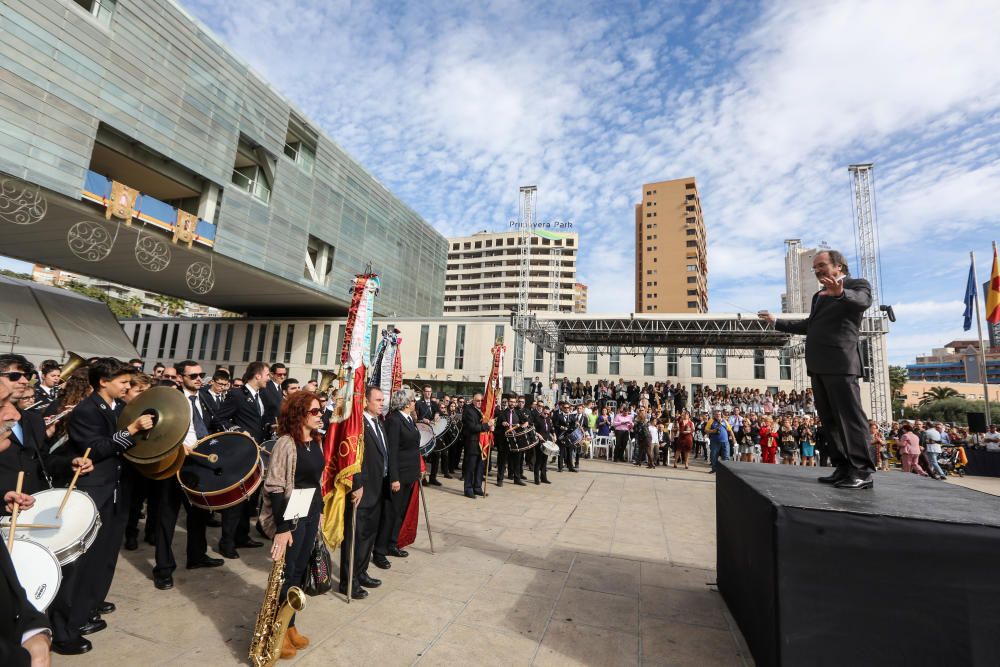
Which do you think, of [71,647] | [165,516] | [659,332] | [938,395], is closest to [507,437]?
[165,516]

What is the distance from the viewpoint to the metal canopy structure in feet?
81.7

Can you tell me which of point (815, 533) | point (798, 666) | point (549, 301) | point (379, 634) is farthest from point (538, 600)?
point (549, 301)

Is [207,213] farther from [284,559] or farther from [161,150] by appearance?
[284,559]

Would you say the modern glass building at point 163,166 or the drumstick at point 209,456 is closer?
the drumstick at point 209,456

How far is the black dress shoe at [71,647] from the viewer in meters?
2.97

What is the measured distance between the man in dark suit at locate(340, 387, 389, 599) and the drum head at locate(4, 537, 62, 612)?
6.89 ft

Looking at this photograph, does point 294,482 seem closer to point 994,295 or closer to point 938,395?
point 994,295

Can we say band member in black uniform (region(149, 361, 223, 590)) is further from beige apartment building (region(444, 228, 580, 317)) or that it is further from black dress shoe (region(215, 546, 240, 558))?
beige apartment building (region(444, 228, 580, 317))

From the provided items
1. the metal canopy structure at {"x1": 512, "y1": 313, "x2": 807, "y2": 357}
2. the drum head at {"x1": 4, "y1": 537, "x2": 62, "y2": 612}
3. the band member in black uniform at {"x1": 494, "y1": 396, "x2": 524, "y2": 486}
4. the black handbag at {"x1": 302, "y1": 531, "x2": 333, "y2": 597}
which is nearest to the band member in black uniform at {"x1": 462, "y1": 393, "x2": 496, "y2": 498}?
the band member in black uniform at {"x1": 494, "y1": 396, "x2": 524, "y2": 486}

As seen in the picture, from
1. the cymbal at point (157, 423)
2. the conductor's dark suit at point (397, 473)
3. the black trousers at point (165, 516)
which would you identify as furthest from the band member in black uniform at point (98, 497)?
the conductor's dark suit at point (397, 473)

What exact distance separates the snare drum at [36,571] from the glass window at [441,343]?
116 ft

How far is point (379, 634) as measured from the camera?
133 inches

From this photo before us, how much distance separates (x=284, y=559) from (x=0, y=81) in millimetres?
24138

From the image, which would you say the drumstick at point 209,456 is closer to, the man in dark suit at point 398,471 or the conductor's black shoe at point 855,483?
the man in dark suit at point 398,471
